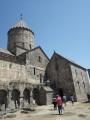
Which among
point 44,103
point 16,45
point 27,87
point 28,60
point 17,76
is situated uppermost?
point 16,45

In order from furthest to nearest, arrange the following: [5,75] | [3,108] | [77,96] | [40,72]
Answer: [40,72] → [77,96] → [5,75] → [3,108]

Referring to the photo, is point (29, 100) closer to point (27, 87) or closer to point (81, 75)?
point (27, 87)

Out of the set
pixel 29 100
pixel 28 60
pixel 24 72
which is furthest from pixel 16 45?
pixel 29 100

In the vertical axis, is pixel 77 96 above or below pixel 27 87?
below

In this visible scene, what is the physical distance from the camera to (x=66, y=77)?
2205 centimetres

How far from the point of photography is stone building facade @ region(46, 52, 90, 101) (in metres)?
20.9

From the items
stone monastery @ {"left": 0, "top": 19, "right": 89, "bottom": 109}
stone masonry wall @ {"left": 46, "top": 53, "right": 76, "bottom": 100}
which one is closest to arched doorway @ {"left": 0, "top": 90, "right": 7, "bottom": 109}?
stone monastery @ {"left": 0, "top": 19, "right": 89, "bottom": 109}

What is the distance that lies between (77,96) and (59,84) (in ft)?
14.3

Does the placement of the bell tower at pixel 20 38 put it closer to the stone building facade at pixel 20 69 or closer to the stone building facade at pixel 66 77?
the stone building facade at pixel 20 69

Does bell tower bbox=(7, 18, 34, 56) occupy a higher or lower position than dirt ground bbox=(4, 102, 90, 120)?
higher

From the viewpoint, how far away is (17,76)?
1908cm

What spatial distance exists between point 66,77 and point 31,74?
701 centimetres

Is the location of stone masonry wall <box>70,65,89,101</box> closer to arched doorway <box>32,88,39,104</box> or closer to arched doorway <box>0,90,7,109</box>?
arched doorway <box>32,88,39,104</box>

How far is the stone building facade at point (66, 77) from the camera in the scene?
20923mm
